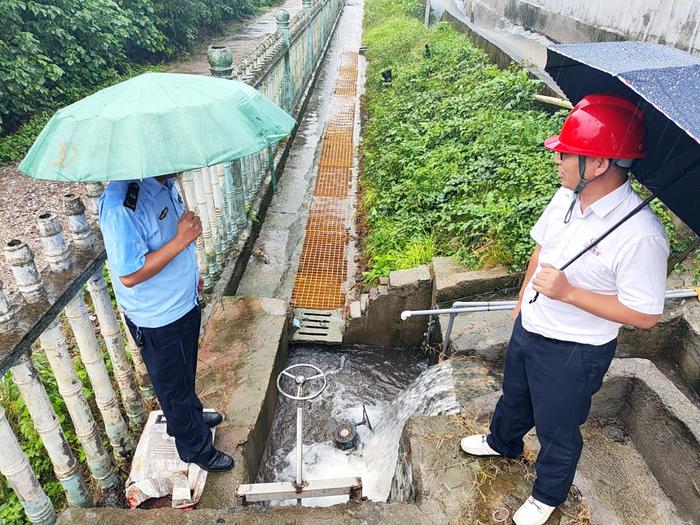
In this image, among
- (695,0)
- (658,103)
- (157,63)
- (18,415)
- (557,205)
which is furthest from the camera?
(157,63)

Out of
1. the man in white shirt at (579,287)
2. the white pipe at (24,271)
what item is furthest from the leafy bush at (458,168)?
the white pipe at (24,271)

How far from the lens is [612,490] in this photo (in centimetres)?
305

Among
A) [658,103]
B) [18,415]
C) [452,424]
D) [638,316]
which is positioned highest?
[658,103]

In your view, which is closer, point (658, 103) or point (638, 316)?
point (658, 103)

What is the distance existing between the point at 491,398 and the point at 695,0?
6964mm

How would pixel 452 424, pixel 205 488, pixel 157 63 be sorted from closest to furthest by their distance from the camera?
pixel 205 488
pixel 452 424
pixel 157 63

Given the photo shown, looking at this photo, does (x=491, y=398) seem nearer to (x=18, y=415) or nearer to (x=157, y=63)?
(x=18, y=415)

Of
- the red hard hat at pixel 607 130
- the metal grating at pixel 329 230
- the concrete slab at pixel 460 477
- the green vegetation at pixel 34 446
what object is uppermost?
the red hard hat at pixel 607 130

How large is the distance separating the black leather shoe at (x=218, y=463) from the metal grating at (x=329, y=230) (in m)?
2.59

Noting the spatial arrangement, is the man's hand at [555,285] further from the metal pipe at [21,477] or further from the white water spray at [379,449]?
the metal pipe at [21,477]

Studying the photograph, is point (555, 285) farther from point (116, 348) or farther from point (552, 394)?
point (116, 348)

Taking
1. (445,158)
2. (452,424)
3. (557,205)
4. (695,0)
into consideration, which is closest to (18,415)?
(452,424)

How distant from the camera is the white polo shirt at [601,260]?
1.90m

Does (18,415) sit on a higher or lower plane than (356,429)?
higher
